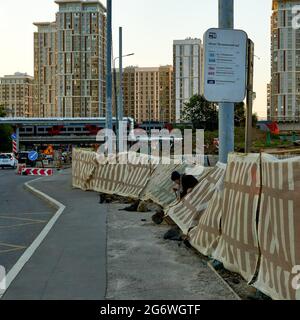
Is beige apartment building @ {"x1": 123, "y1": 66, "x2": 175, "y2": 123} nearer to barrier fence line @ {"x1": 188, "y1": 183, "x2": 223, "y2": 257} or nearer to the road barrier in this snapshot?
the road barrier

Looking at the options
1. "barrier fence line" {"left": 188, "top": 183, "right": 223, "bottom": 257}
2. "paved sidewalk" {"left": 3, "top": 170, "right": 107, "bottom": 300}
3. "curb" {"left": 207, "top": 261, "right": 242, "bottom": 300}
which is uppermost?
"barrier fence line" {"left": 188, "top": 183, "right": 223, "bottom": 257}

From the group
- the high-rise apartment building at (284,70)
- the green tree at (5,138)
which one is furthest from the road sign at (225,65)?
the green tree at (5,138)

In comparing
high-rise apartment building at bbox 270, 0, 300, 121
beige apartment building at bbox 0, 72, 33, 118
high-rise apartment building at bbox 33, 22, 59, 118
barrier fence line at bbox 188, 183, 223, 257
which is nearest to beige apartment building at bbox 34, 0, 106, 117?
high-rise apartment building at bbox 270, 0, 300, 121

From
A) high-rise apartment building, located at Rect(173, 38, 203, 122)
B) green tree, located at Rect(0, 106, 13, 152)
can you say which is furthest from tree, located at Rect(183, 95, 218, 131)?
green tree, located at Rect(0, 106, 13, 152)

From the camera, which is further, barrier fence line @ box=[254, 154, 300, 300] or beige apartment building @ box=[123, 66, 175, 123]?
beige apartment building @ box=[123, 66, 175, 123]

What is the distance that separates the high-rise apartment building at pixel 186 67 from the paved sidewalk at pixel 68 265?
107 metres

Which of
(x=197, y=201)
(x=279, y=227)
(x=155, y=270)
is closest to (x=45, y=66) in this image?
(x=197, y=201)

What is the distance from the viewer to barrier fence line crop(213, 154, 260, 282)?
21.9 feet

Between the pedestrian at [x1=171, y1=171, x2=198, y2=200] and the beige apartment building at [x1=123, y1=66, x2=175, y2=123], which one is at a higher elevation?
the beige apartment building at [x1=123, y1=66, x2=175, y2=123]

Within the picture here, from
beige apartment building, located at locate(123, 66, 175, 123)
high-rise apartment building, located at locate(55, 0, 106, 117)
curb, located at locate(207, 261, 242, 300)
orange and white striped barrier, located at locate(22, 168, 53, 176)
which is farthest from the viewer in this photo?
beige apartment building, located at locate(123, 66, 175, 123)

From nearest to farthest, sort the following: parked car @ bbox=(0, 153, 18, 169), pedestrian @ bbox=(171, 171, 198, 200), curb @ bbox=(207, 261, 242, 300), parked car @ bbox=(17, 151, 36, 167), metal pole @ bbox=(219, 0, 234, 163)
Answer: curb @ bbox=(207, 261, 242, 300) < metal pole @ bbox=(219, 0, 234, 163) < pedestrian @ bbox=(171, 171, 198, 200) < parked car @ bbox=(0, 153, 18, 169) < parked car @ bbox=(17, 151, 36, 167)

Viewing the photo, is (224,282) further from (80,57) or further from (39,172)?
(80,57)

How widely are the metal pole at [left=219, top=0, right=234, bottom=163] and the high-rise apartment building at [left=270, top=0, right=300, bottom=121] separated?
79749 millimetres

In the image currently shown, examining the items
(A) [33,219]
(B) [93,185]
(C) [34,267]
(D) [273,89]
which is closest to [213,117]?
(D) [273,89]
